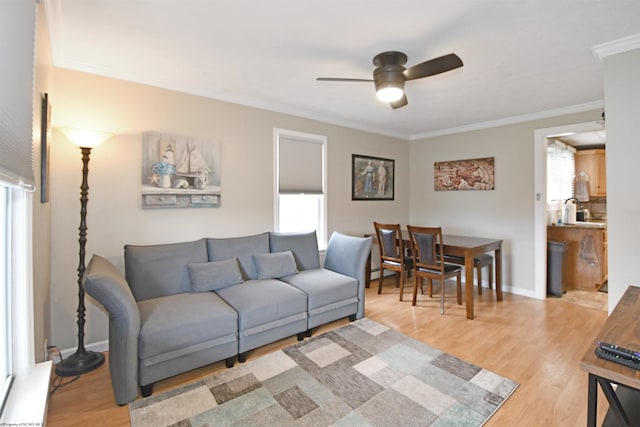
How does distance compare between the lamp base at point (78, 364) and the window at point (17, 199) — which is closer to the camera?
the window at point (17, 199)

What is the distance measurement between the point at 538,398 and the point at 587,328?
1675mm

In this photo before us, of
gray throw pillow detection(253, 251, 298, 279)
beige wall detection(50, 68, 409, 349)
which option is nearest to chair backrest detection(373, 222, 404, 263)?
gray throw pillow detection(253, 251, 298, 279)

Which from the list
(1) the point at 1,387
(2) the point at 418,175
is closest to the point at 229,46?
(1) the point at 1,387

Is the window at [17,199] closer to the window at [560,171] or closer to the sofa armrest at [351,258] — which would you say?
the sofa armrest at [351,258]

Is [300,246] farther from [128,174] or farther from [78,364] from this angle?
[78,364]

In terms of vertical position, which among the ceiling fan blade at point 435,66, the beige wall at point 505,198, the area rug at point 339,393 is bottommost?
the area rug at point 339,393

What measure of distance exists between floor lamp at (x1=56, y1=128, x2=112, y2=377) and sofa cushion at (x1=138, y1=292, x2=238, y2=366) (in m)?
0.52

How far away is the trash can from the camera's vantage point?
4.01 meters

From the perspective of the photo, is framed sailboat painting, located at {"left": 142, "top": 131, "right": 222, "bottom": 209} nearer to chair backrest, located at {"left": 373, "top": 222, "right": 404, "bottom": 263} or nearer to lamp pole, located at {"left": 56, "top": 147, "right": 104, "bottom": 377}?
lamp pole, located at {"left": 56, "top": 147, "right": 104, "bottom": 377}

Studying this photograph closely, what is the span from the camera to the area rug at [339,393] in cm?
183

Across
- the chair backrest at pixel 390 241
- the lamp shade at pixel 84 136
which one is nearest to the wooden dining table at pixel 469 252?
the chair backrest at pixel 390 241

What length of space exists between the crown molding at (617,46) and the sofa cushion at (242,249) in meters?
3.33

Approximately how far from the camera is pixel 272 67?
262 cm

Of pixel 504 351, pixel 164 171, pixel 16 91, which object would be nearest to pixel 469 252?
pixel 504 351
